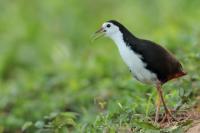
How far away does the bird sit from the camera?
717 centimetres

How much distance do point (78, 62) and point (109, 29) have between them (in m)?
5.01

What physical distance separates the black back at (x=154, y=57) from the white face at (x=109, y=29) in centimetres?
8

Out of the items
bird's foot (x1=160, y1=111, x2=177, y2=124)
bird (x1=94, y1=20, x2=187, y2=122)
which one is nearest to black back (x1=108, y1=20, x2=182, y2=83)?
bird (x1=94, y1=20, x2=187, y2=122)

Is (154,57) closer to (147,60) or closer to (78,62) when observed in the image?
(147,60)

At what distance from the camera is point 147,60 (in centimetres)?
718

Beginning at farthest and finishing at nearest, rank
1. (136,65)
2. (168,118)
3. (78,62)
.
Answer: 1. (78,62)
2. (168,118)
3. (136,65)

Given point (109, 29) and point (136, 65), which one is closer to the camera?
point (136, 65)

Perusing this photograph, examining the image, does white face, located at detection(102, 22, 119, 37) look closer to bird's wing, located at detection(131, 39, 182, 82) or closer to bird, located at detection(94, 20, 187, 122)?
bird, located at detection(94, 20, 187, 122)

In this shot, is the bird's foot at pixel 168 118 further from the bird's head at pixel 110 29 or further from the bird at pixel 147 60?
the bird's head at pixel 110 29

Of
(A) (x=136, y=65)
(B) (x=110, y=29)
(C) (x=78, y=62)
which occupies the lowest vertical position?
(A) (x=136, y=65)

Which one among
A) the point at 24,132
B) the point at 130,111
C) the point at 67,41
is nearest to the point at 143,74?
the point at 130,111

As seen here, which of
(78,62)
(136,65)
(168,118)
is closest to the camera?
(136,65)

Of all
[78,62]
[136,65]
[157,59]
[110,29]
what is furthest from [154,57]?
[78,62]

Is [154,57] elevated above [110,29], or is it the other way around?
[110,29]
